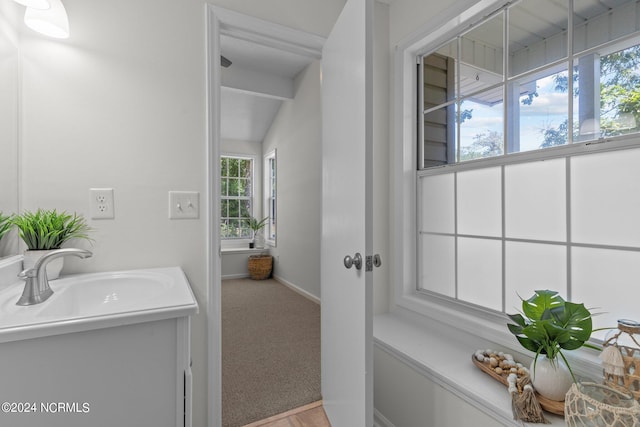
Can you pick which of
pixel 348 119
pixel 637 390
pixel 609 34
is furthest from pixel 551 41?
pixel 637 390

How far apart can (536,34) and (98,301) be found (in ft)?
7.11

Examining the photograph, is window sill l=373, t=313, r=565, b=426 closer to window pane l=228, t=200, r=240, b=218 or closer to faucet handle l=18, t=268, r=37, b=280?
faucet handle l=18, t=268, r=37, b=280

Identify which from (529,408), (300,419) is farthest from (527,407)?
(300,419)

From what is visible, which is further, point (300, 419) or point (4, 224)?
point (300, 419)

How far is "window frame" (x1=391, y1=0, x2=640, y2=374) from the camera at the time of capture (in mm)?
1495

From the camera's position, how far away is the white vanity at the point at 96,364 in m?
0.67

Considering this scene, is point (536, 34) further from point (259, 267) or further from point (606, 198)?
point (259, 267)

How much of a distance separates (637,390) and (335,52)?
1703mm

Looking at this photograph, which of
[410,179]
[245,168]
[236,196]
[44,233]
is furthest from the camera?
[245,168]

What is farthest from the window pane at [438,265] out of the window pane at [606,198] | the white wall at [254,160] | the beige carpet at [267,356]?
the white wall at [254,160]

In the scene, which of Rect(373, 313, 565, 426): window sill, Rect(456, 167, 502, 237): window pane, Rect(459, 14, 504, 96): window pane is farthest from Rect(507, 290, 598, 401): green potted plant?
Rect(459, 14, 504, 96): window pane

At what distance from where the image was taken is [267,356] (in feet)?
7.32

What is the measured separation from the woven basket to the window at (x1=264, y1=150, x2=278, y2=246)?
15.1 inches

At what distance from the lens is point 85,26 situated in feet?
4.08
